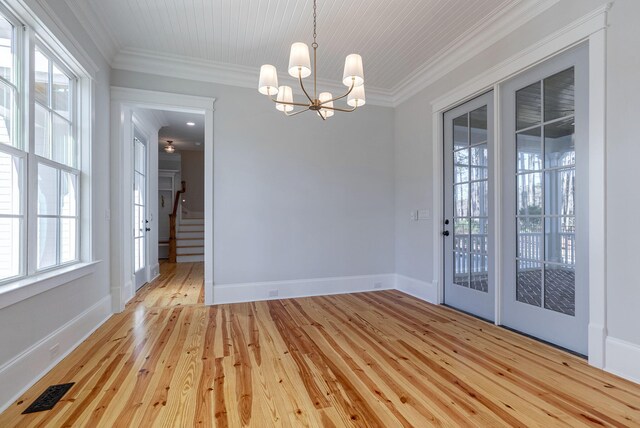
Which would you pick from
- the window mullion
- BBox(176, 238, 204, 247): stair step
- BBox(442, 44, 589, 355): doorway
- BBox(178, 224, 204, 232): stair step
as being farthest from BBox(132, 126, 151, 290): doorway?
BBox(442, 44, 589, 355): doorway

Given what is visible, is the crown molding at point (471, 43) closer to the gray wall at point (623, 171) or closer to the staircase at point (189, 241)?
the gray wall at point (623, 171)

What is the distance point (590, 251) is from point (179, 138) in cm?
784

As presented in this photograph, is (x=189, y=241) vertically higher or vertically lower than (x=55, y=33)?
lower

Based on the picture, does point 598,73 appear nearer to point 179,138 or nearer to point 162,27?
point 162,27

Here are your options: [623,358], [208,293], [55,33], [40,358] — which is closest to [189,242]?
[208,293]

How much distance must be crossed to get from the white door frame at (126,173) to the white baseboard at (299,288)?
0.22 metres

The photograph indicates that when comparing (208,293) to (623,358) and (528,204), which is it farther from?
(623,358)

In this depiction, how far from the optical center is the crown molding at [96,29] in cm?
253

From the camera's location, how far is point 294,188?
406cm

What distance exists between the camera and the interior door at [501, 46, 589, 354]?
7.60 ft

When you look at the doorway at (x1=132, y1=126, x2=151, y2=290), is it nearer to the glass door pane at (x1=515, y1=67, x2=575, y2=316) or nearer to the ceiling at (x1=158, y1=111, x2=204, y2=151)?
the ceiling at (x1=158, y1=111, x2=204, y2=151)

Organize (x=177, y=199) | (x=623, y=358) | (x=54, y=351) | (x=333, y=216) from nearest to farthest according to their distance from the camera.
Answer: (x=623, y=358) < (x=54, y=351) < (x=333, y=216) < (x=177, y=199)

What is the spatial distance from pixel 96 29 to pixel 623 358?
16.3 ft

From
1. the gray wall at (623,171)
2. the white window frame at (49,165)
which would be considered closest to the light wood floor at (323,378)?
the gray wall at (623,171)
